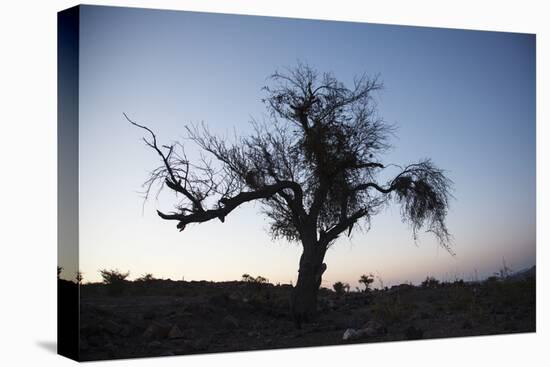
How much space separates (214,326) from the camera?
1486 centimetres

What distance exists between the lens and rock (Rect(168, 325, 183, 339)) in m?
14.3

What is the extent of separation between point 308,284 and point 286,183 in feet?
5.10

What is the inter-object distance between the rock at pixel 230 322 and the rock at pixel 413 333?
266cm

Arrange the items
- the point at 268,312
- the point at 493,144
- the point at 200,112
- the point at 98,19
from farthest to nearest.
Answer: the point at 493,144 → the point at 268,312 → the point at 200,112 → the point at 98,19

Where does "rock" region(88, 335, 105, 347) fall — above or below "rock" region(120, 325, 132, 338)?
below

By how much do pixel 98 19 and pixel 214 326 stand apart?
178 inches

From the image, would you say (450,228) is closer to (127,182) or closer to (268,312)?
(268,312)

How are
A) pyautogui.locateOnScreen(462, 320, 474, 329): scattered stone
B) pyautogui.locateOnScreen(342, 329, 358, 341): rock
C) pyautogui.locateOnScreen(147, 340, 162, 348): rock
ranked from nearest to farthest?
pyautogui.locateOnScreen(147, 340, 162, 348): rock < pyautogui.locateOnScreen(342, 329, 358, 341): rock < pyautogui.locateOnScreen(462, 320, 474, 329): scattered stone

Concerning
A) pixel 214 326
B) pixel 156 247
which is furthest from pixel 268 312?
pixel 156 247

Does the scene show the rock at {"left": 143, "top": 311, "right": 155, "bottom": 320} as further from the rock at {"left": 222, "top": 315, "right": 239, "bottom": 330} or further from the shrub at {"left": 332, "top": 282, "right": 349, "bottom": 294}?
the shrub at {"left": 332, "top": 282, "right": 349, "bottom": 294}

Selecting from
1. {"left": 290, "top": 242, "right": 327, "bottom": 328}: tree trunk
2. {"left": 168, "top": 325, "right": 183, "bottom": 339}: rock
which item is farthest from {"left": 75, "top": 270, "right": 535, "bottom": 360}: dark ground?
{"left": 290, "top": 242, "right": 327, "bottom": 328}: tree trunk

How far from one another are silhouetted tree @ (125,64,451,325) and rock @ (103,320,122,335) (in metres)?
2.09

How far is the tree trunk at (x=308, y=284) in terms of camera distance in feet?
51.8

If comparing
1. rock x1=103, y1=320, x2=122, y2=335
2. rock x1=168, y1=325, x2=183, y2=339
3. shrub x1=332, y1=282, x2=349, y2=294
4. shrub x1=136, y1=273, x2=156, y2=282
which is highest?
shrub x1=136, y1=273, x2=156, y2=282
